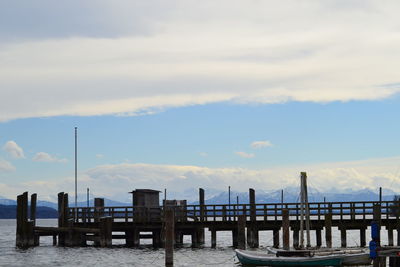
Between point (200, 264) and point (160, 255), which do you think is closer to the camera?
point (200, 264)

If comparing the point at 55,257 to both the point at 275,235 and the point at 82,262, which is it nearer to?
the point at 82,262

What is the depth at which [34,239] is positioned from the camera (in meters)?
57.2

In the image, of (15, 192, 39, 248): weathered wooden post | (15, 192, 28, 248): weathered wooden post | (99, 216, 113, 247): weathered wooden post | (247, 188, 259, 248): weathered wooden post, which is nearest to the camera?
(247, 188, 259, 248): weathered wooden post

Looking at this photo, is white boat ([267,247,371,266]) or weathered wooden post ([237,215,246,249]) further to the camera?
weathered wooden post ([237,215,246,249])

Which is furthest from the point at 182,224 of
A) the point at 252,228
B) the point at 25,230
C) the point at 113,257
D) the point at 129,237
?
the point at 25,230

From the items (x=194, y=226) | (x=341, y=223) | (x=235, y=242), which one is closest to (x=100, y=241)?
(x=194, y=226)

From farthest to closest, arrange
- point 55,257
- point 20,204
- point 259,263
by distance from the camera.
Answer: point 20,204 < point 55,257 < point 259,263

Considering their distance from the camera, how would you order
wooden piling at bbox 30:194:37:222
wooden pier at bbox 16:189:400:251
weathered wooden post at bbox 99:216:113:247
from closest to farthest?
wooden pier at bbox 16:189:400:251 < weathered wooden post at bbox 99:216:113:247 < wooden piling at bbox 30:194:37:222

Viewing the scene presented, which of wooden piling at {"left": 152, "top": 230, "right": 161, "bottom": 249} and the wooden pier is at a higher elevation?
the wooden pier

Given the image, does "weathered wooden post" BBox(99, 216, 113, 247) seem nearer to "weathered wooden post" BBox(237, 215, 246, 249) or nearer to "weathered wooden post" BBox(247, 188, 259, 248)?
"weathered wooden post" BBox(247, 188, 259, 248)

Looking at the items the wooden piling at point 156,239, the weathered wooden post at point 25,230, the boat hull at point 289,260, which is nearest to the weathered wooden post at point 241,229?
the boat hull at point 289,260

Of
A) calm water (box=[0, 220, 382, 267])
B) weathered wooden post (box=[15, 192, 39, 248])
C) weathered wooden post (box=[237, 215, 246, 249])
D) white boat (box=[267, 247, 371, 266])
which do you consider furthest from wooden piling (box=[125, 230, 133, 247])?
white boat (box=[267, 247, 371, 266])

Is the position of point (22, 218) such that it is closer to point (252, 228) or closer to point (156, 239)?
point (156, 239)

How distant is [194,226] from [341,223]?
10070 mm
